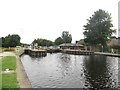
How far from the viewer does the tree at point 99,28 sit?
96169mm

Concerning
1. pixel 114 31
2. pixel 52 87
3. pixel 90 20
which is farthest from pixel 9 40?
pixel 52 87

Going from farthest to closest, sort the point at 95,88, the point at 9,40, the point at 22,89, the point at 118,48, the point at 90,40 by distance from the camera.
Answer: the point at 9,40 < the point at 90,40 < the point at 118,48 < the point at 95,88 < the point at 22,89

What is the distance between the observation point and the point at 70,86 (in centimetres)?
2202

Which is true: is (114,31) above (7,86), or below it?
above

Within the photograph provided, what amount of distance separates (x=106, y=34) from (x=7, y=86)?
277 feet

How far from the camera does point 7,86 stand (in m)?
16.2

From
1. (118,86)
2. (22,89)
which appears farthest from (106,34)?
(22,89)

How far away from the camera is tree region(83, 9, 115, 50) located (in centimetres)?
9617

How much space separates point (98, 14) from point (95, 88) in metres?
83.5

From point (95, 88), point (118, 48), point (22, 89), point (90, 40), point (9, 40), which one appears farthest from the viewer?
point (9, 40)

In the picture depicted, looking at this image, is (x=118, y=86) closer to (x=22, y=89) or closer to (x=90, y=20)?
(x=22, y=89)

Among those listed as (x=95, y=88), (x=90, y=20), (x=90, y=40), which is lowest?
(x=95, y=88)

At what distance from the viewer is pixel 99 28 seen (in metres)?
97.2

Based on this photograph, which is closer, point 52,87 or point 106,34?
point 52,87
